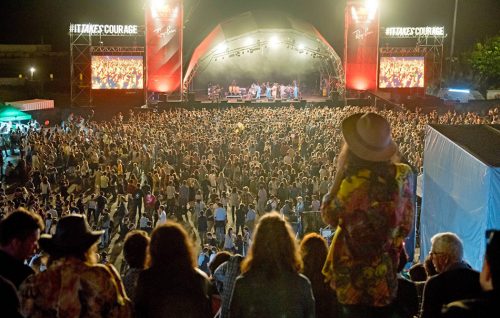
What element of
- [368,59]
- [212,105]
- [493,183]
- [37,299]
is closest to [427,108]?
[368,59]

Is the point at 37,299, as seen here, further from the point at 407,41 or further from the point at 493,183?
the point at 407,41

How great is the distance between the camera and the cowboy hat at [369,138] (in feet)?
10.7

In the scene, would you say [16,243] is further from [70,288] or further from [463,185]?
[463,185]

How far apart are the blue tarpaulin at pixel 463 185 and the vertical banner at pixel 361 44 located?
879 inches

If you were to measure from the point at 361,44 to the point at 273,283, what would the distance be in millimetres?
30171

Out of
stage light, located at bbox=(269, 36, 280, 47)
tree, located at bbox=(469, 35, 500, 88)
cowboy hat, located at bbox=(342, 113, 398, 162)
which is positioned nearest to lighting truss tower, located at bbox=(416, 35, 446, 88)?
tree, located at bbox=(469, 35, 500, 88)

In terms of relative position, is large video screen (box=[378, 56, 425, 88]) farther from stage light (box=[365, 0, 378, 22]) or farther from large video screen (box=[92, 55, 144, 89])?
large video screen (box=[92, 55, 144, 89])

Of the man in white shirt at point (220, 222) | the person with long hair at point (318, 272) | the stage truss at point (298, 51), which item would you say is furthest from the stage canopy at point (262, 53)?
the person with long hair at point (318, 272)

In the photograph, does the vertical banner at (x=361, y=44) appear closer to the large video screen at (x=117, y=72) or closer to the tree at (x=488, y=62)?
the tree at (x=488, y=62)

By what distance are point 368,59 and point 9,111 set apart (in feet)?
58.7

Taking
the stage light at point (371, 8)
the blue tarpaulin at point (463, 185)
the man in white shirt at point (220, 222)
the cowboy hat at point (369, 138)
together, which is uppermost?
the stage light at point (371, 8)

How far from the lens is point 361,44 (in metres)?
32.1

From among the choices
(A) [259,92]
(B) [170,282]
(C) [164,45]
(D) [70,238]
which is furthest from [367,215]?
(A) [259,92]

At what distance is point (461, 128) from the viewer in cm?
984
